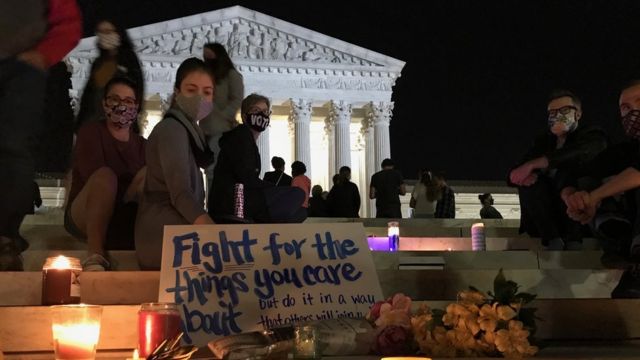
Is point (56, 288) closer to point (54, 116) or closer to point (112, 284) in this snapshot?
point (112, 284)

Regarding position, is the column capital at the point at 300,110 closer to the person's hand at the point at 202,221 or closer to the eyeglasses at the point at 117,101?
the eyeglasses at the point at 117,101

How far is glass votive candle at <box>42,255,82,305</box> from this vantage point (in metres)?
4.12

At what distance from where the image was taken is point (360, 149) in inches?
1775

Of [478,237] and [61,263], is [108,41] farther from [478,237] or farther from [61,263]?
[478,237]

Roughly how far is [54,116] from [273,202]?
111 feet

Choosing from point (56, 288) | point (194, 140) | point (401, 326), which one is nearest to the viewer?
point (401, 326)

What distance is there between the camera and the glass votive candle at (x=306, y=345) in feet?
11.5

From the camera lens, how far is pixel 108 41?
7.77 meters

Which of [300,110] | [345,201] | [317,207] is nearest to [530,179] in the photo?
[345,201]

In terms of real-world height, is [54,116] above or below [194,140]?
above

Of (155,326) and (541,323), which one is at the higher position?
(155,326)

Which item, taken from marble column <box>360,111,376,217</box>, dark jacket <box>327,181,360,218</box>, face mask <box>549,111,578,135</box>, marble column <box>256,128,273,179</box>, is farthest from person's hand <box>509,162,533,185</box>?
marble column <box>360,111,376,217</box>

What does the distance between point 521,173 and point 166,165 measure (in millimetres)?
3646

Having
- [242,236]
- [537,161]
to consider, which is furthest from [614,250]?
[242,236]
